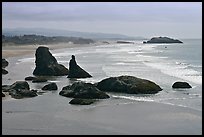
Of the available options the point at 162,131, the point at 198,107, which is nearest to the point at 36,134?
the point at 162,131

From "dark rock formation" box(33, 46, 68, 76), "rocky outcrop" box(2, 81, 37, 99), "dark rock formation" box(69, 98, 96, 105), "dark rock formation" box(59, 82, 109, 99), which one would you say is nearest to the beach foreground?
"dark rock formation" box(69, 98, 96, 105)

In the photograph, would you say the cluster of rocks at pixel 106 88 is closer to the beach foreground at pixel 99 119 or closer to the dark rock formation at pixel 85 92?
the dark rock formation at pixel 85 92

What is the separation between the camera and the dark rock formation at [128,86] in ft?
126

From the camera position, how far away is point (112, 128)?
24.2m

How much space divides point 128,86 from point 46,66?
19.5 m

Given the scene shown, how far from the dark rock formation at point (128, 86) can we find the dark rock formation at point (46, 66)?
1525 cm

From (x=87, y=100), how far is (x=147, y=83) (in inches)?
338

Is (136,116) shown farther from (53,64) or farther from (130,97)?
(53,64)

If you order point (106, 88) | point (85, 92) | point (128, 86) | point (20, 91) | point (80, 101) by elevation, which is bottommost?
point (20, 91)

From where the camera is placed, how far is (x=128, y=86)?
38.8m

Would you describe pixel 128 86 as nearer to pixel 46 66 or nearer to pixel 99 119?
pixel 99 119

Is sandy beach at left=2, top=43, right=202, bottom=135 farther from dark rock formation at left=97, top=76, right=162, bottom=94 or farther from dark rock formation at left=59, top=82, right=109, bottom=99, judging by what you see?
dark rock formation at left=97, top=76, right=162, bottom=94

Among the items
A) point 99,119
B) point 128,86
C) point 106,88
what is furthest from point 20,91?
point 99,119

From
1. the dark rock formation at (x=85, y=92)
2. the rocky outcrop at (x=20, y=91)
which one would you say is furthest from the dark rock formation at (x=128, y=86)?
the rocky outcrop at (x=20, y=91)
